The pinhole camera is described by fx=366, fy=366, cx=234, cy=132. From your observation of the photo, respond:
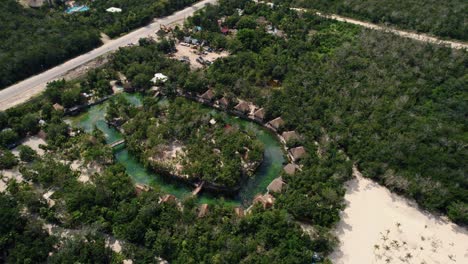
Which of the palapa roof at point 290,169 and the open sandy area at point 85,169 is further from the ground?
the palapa roof at point 290,169

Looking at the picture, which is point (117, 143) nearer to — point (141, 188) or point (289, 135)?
point (141, 188)

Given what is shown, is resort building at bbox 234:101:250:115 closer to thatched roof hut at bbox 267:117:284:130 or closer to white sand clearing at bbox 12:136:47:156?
thatched roof hut at bbox 267:117:284:130

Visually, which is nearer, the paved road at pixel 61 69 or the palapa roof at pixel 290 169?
the palapa roof at pixel 290 169

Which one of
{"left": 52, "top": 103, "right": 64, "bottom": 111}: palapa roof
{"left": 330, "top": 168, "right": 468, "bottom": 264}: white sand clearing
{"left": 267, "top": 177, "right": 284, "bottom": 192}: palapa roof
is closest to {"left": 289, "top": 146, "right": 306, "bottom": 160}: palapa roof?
{"left": 267, "top": 177, "right": 284, "bottom": 192}: palapa roof

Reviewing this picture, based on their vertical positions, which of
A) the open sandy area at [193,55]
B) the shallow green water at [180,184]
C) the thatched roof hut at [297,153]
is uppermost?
the open sandy area at [193,55]

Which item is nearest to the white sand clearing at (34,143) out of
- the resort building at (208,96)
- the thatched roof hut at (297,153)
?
the resort building at (208,96)

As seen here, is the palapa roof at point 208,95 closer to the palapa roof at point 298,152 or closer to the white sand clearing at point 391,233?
the palapa roof at point 298,152
